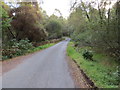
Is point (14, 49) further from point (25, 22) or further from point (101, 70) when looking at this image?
point (101, 70)

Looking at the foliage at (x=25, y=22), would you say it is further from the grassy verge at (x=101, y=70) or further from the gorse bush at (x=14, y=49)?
the grassy verge at (x=101, y=70)

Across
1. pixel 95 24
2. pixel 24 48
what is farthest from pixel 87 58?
pixel 24 48

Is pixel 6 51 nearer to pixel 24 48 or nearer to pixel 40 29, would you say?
pixel 24 48

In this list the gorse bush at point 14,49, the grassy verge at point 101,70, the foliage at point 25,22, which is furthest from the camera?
the foliage at point 25,22

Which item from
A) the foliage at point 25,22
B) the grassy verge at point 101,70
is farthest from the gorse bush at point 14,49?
the grassy verge at point 101,70

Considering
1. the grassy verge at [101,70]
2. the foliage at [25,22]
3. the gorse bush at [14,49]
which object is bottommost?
the grassy verge at [101,70]

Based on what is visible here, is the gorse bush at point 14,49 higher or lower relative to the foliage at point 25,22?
lower

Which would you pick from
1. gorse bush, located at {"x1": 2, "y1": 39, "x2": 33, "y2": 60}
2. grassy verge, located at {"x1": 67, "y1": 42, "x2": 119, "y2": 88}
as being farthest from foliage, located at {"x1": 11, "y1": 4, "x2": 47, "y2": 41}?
grassy verge, located at {"x1": 67, "y1": 42, "x2": 119, "y2": 88}

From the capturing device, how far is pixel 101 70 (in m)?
5.75

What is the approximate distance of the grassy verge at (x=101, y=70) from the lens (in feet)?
13.3

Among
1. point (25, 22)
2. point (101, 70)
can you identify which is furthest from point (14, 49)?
point (101, 70)

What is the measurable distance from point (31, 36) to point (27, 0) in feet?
16.0

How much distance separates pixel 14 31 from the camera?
13883mm

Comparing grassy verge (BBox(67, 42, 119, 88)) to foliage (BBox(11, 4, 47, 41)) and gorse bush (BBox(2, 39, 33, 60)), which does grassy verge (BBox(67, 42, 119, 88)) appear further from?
foliage (BBox(11, 4, 47, 41))
